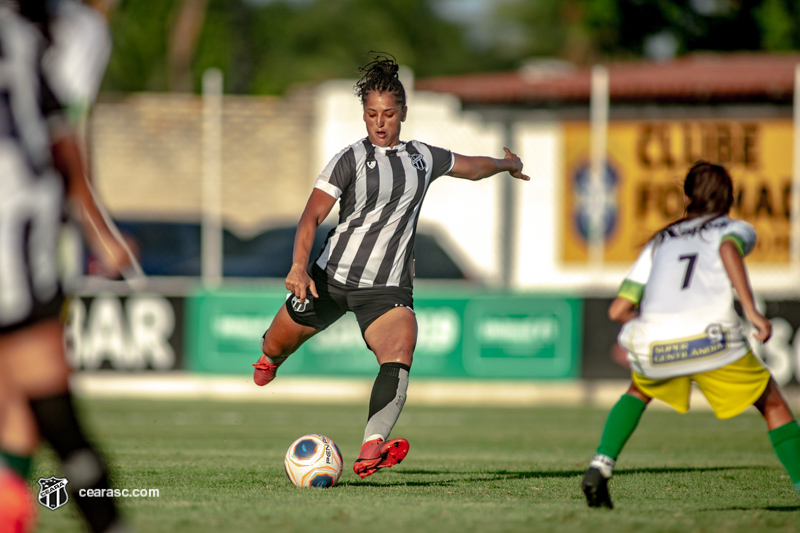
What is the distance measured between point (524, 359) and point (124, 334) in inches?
191

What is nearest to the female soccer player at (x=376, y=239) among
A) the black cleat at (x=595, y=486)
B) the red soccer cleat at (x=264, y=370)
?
the red soccer cleat at (x=264, y=370)

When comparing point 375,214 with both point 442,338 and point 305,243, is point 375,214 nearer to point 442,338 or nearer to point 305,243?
point 305,243

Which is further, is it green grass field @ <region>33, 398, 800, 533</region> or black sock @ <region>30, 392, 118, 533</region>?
green grass field @ <region>33, 398, 800, 533</region>

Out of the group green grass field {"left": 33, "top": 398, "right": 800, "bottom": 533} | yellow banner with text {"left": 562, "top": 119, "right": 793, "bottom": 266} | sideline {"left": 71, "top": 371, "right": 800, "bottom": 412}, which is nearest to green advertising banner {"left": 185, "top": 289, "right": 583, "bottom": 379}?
sideline {"left": 71, "top": 371, "right": 800, "bottom": 412}

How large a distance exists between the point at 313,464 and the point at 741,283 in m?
2.59

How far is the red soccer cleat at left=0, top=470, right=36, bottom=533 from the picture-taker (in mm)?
3709

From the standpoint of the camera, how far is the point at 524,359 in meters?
14.2

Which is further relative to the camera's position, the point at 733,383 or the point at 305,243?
the point at 305,243

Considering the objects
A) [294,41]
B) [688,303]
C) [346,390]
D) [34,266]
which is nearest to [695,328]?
[688,303]

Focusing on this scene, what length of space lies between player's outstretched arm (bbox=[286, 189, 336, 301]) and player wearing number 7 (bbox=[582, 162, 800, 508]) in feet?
5.42

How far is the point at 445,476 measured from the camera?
7250 millimetres

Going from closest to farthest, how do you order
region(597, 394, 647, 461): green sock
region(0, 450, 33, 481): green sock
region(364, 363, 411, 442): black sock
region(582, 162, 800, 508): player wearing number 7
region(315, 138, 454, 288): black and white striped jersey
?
region(0, 450, 33, 481): green sock, region(582, 162, 800, 508): player wearing number 7, region(597, 394, 647, 461): green sock, region(364, 363, 411, 442): black sock, region(315, 138, 454, 288): black and white striped jersey

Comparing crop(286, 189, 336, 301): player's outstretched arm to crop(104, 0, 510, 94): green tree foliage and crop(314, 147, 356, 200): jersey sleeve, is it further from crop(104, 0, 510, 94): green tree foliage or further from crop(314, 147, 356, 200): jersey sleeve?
crop(104, 0, 510, 94): green tree foliage

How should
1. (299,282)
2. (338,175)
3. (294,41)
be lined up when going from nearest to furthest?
(299,282), (338,175), (294,41)
